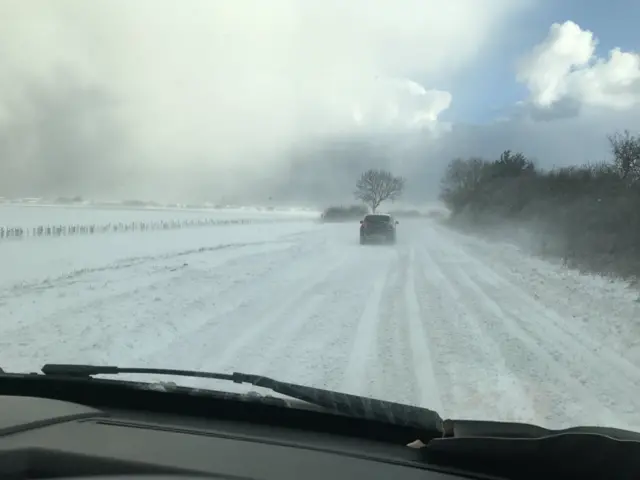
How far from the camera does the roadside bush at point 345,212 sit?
9.88 metres

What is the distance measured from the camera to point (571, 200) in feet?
39.0

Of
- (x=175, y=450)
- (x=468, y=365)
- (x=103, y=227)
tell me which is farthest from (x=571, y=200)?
(x=175, y=450)

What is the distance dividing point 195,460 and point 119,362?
4282 millimetres

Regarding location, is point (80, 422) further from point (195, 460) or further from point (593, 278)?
point (593, 278)

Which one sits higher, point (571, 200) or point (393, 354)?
point (571, 200)

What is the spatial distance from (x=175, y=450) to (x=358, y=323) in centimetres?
520

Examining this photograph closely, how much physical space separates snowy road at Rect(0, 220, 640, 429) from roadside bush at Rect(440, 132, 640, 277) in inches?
29.9

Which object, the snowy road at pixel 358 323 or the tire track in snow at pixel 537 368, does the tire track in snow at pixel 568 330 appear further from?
the tire track in snow at pixel 537 368

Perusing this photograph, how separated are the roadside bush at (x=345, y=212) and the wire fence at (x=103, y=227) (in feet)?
16.9

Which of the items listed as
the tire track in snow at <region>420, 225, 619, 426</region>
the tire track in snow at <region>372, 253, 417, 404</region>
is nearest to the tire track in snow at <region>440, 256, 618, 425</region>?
the tire track in snow at <region>420, 225, 619, 426</region>

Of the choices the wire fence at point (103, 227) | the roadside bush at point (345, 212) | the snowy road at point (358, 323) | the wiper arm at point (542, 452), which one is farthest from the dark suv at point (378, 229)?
the wiper arm at point (542, 452)

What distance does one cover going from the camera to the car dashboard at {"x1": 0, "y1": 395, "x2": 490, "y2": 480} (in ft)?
6.76

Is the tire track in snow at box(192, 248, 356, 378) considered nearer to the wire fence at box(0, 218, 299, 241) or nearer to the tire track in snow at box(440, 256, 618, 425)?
the tire track in snow at box(440, 256, 618, 425)

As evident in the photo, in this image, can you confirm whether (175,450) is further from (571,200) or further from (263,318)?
(571,200)
